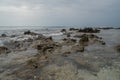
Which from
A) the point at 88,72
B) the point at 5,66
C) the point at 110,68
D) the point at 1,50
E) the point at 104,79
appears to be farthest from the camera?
the point at 1,50

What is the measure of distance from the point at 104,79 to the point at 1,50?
39.7 ft

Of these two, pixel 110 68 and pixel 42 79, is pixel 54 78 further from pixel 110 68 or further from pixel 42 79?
pixel 110 68

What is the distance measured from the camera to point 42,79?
792 cm

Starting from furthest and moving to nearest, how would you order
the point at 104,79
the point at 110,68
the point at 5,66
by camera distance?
the point at 5,66 < the point at 110,68 < the point at 104,79

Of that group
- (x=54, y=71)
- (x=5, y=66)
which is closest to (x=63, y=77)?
(x=54, y=71)

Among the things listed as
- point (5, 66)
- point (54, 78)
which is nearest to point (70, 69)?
point (54, 78)

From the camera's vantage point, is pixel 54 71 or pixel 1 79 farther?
pixel 54 71

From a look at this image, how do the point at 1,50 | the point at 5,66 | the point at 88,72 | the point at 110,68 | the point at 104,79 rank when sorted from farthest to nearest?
the point at 1,50 < the point at 5,66 < the point at 110,68 < the point at 88,72 < the point at 104,79

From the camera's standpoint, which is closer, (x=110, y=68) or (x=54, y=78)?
(x=54, y=78)

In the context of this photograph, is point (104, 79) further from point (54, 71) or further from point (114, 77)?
point (54, 71)

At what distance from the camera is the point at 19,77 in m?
8.35

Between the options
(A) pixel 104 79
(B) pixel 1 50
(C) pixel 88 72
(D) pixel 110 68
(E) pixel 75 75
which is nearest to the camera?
(A) pixel 104 79

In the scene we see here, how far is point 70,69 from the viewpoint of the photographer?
9383mm

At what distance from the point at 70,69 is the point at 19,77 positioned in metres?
2.87
